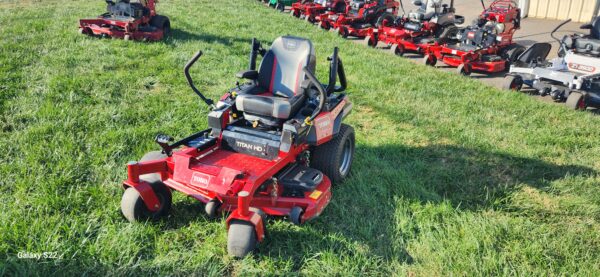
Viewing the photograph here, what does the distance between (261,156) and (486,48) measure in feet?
24.8

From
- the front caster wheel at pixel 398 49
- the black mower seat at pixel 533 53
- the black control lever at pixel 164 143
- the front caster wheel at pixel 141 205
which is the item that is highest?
the black mower seat at pixel 533 53

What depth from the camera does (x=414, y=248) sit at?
334 centimetres

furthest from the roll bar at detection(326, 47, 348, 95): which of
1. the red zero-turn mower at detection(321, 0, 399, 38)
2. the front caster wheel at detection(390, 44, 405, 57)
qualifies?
the red zero-turn mower at detection(321, 0, 399, 38)

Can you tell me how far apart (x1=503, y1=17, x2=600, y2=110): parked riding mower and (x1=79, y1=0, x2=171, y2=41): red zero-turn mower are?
7.95 m

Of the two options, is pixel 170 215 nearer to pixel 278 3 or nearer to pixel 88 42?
pixel 88 42

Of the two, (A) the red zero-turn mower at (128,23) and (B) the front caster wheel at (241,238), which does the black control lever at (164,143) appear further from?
(A) the red zero-turn mower at (128,23)

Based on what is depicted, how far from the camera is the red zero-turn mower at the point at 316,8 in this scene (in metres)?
14.8

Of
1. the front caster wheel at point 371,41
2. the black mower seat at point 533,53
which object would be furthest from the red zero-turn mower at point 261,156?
the front caster wheel at point 371,41

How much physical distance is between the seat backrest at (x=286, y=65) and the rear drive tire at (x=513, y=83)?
16.7ft

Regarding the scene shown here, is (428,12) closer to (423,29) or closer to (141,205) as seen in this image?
(423,29)

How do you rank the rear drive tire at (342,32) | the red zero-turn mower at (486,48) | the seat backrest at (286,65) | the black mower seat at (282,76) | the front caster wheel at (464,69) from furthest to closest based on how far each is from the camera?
the rear drive tire at (342,32) → the red zero-turn mower at (486,48) → the front caster wheel at (464,69) → the seat backrest at (286,65) → the black mower seat at (282,76)

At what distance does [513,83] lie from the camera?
8070 millimetres

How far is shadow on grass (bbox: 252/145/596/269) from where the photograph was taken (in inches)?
131

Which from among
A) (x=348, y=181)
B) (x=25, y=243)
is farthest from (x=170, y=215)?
(x=348, y=181)
